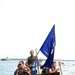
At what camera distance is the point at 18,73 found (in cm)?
1544

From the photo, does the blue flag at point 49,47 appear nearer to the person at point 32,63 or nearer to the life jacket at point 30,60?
the person at point 32,63

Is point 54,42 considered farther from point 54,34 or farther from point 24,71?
point 24,71

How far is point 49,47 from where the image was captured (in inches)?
648

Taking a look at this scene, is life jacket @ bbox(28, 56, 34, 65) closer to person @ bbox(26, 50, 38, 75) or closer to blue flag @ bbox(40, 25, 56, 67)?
person @ bbox(26, 50, 38, 75)

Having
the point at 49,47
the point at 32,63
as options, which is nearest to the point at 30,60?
the point at 32,63

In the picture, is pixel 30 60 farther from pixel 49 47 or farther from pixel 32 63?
pixel 49 47

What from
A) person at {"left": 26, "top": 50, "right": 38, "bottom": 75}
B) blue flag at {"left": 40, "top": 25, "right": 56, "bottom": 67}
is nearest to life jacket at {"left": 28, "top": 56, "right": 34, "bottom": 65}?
person at {"left": 26, "top": 50, "right": 38, "bottom": 75}

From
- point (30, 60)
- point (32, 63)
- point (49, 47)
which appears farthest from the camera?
point (30, 60)

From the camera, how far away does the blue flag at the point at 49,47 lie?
1623 centimetres

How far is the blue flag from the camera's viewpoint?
639 inches

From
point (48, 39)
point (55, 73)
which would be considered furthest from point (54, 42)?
point (55, 73)

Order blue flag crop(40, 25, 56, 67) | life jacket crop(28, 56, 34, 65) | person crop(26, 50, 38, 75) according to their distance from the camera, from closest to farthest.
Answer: blue flag crop(40, 25, 56, 67)
person crop(26, 50, 38, 75)
life jacket crop(28, 56, 34, 65)

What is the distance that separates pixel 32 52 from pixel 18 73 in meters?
2.11

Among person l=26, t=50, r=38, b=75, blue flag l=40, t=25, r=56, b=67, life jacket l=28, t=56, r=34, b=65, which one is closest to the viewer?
blue flag l=40, t=25, r=56, b=67
